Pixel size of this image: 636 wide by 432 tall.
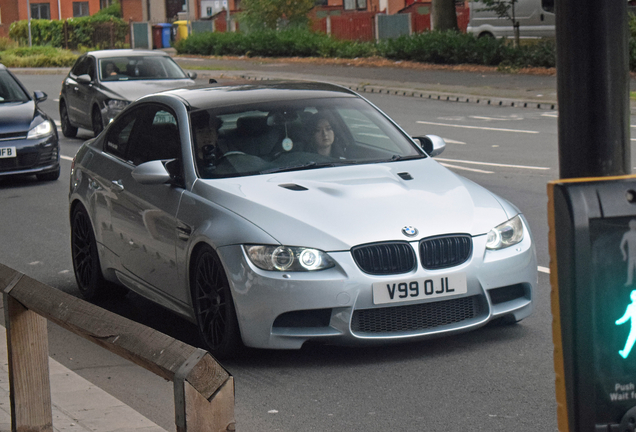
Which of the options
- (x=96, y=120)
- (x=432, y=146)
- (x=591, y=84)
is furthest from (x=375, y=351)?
(x=96, y=120)

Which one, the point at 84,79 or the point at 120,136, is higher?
the point at 84,79

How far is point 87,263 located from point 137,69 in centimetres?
1156

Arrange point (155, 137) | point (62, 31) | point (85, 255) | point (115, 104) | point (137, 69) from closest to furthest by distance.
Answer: point (155, 137)
point (85, 255)
point (115, 104)
point (137, 69)
point (62, 31)

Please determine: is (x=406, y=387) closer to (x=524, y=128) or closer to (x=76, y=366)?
(x=76, y=366)

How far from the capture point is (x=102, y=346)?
11.3 feet

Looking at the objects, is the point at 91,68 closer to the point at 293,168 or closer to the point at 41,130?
the point at 41,130

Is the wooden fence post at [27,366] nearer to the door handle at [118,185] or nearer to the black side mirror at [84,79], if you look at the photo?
the door handle at [118,185]

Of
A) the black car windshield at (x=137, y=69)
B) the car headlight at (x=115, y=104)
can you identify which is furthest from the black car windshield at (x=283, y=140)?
the black car windshield at (x=137, y=69)

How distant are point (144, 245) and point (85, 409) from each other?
1.99 metres

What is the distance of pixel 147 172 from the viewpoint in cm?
639

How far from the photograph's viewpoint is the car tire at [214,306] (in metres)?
5.71

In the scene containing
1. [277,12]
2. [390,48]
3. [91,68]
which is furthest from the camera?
[277,12]

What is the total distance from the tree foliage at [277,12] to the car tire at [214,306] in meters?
39.4

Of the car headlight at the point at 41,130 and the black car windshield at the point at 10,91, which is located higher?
the black car windshield at the point at 10,91
